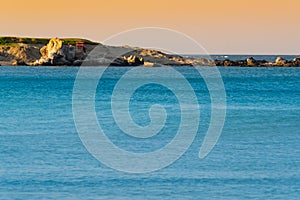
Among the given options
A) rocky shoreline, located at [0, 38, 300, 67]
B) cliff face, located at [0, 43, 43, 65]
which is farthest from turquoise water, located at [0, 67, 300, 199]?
cliff face, located at [0, 43, 43, 65]

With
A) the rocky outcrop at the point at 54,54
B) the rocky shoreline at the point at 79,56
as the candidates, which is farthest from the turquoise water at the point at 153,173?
the rocky shoreline at the point at 79,56

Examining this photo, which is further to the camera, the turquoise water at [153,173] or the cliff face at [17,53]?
the cliff face at [17,53]

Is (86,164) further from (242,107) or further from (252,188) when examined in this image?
(242,107)

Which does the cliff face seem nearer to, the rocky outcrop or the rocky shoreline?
the rocky shoreline

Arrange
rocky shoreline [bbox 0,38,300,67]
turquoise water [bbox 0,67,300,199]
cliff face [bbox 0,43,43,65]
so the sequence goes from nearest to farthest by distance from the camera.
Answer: turquoise water [bbox 0,67,300,199] < rocky shoreline [bbox 0,38,300,67] < cliff face [bbox 0,43,43,65]

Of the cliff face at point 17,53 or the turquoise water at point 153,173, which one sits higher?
the turquoise water at point 153,173

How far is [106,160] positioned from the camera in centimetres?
3077

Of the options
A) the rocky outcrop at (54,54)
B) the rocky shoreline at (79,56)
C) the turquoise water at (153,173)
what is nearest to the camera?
the turquoise water at (153,173)

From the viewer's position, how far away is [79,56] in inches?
6703

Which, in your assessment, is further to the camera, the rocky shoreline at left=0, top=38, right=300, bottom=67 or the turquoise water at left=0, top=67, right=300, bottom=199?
the rocky shoreline at left=0, top=38, right=300, bottom=67

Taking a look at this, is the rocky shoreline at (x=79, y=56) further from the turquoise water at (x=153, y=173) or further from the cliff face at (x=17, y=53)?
the turquoise water at (x=153, y=173)

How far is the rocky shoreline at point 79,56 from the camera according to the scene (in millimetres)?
Result: 163250

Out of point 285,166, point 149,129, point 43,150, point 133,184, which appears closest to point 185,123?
point 149,129

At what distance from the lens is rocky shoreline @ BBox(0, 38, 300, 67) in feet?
536
